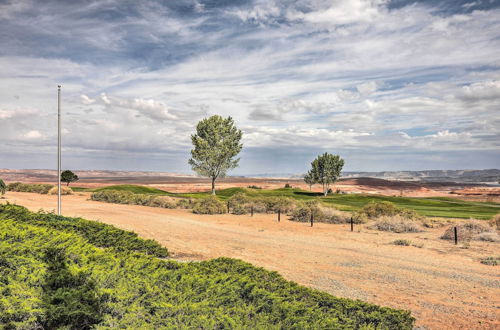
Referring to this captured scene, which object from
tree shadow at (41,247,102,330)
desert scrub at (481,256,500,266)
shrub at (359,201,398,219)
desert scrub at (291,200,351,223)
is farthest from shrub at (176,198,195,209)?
tree shadow at (41,247,102,330)

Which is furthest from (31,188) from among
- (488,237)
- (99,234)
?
(488,237)

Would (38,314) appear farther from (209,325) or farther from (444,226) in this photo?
(444,226)

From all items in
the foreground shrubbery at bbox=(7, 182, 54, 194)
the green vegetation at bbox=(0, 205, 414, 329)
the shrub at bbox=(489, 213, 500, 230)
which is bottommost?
the shrub at bbox=(489, 213, 500, 230)

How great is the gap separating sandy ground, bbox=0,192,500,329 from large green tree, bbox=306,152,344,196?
48486 mm

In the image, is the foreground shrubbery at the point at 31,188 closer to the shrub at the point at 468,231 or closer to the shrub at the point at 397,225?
the shrub at the point at 397,225

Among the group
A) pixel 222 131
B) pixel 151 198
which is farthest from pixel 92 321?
pixel 222 131

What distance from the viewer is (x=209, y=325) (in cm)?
371

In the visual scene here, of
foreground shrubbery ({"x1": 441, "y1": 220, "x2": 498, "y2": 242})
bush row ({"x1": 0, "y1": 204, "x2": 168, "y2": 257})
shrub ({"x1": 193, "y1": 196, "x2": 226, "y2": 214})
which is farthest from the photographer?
shrub ({"x1": 193, "y1": 196, "x2": 226, "y2": 214})

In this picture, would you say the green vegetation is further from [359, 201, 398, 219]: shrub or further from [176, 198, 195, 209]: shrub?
[176, 198, 195, 209]: shrub

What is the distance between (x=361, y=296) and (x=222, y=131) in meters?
48.1

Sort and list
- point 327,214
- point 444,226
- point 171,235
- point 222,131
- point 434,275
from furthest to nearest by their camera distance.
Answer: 1. point 222,131
2. point 327,214
3. point 444,226
4. point 171,235
5. point 434,275

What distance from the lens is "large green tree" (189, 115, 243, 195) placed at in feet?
181

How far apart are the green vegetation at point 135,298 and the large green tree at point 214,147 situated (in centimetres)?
4937

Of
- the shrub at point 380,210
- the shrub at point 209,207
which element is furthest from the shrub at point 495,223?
the shrub at point 209,207
